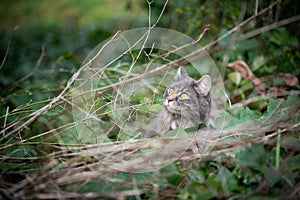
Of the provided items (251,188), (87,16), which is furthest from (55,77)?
(87,16)

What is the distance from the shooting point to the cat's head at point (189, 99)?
7.52ft

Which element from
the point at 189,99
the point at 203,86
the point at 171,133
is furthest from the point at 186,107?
the point at 171,133

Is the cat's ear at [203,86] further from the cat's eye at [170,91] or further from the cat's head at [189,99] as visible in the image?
the cat's eye at [170,91]

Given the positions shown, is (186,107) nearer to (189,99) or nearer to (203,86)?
(189,99)

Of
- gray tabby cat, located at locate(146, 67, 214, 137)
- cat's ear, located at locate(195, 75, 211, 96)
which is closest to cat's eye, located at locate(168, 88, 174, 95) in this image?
gray tabby cat, located at locate(146, 67, 214, 137)

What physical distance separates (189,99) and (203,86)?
0.36ft

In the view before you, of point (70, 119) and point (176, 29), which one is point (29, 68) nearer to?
point (176, 29)

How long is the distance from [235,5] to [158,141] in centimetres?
220

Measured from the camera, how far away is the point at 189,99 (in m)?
2.33

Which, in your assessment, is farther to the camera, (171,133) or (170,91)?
(170,91)

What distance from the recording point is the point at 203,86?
2.28 meters

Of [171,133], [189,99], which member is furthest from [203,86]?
[171,133]

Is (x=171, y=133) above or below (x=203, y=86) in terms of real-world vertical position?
below

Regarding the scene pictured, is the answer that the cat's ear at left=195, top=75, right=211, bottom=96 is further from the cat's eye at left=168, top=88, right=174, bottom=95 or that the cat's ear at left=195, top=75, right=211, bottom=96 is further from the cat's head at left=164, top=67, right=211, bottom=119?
the cat's eye at left=168, top=88, right=174, bottom=95
